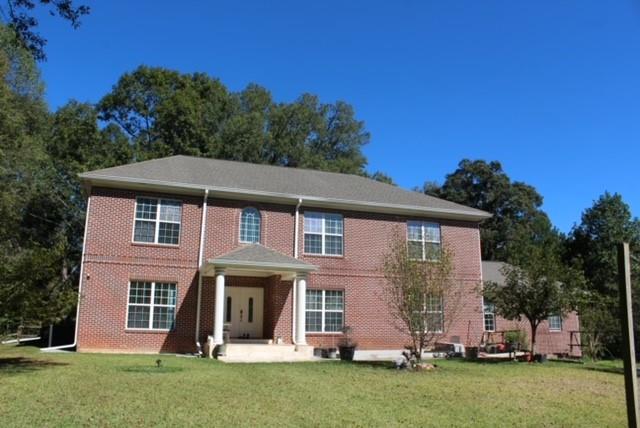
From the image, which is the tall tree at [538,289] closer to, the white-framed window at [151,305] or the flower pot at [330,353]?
the flower pot at [330,353]

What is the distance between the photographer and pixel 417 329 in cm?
1681

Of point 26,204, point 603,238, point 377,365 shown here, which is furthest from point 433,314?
point 603,238

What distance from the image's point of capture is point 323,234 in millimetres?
22531

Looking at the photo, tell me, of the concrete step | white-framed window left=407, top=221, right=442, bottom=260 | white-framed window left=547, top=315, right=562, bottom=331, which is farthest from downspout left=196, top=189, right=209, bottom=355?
white-framed window left=547, top=315, right=562, bottom=331

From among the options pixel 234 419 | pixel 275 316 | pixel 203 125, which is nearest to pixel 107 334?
pixel 275 316

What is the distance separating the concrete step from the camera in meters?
17.9

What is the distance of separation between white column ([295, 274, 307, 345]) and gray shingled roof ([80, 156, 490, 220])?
3.58 metres

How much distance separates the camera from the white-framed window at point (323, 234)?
2232 cm

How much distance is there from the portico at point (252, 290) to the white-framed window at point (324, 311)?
2.70 ft

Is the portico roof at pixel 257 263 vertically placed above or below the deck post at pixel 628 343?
above

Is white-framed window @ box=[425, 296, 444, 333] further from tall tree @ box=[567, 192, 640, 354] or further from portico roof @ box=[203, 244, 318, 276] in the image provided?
tall tree @ box=[567, 192, 640, 354]

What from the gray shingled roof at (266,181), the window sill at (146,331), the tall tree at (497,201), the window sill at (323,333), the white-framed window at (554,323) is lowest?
the window sill at (323,333)

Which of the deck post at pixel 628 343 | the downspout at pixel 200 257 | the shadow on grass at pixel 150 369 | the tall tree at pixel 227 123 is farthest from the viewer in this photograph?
the tall tree at pixel 227 123

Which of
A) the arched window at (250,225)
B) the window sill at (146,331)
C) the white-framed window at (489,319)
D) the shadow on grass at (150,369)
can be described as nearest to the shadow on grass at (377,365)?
the shadow on grass at (150,369)
